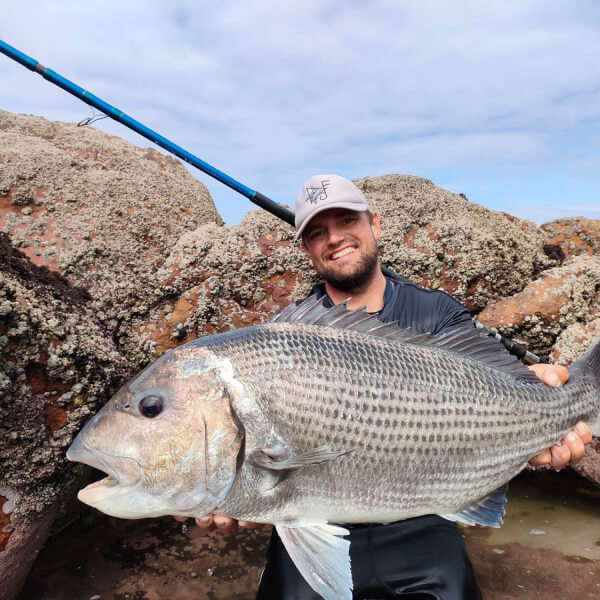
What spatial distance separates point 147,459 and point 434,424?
1.23m

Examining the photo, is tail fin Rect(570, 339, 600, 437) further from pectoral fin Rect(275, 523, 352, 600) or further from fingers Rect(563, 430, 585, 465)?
pectoral fin Rect(275, 523, 352, 600)

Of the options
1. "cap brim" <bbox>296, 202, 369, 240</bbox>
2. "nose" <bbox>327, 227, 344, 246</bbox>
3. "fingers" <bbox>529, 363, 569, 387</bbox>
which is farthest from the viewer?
"nose" <bbox>327, 227, 344, 246</bbox>

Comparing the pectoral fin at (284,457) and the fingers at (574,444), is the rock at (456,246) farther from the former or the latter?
the pectoral fin at (284,457)

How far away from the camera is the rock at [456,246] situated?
13.0ft

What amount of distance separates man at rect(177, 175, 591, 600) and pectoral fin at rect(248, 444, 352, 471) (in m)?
0.54

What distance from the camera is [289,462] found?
193 centimetres

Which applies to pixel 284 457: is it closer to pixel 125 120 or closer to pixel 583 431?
pixel 583 431

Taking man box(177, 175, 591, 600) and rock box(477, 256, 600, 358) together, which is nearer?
man box(177, 175, 591, 600)

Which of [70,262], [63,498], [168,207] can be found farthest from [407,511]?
[168,207]

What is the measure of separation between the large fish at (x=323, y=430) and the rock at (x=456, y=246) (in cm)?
156

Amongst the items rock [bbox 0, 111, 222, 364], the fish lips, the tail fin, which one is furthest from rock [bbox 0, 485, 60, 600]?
the tail fin

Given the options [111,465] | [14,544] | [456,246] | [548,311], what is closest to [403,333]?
[111,465]

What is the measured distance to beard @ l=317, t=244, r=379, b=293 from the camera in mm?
3211

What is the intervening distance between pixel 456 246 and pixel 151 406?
2935 millimetres
